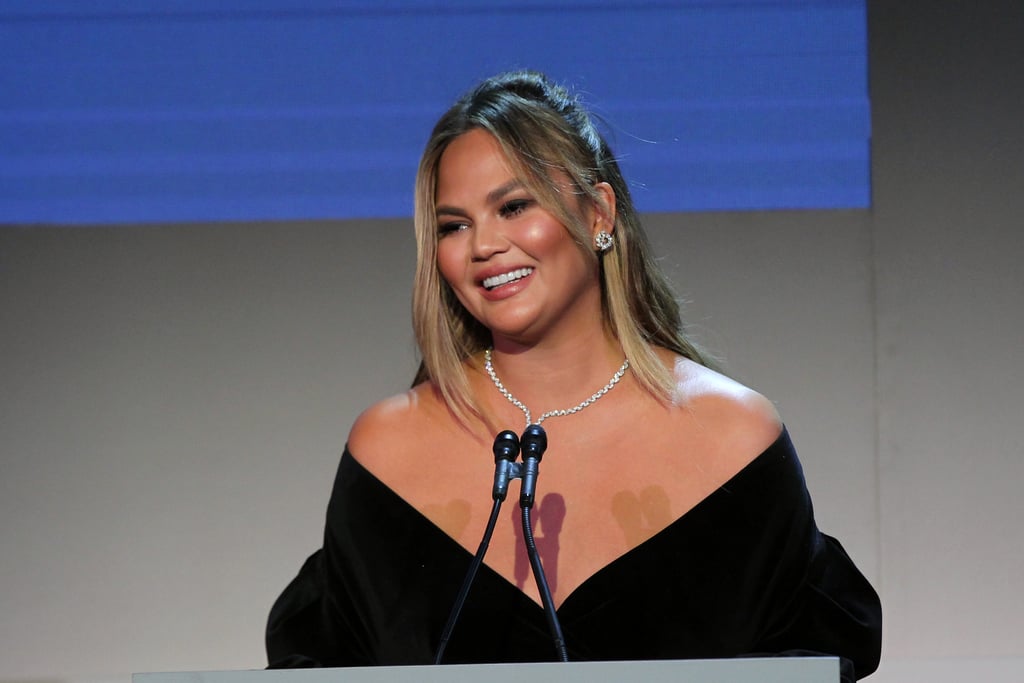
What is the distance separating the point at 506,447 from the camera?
160cm

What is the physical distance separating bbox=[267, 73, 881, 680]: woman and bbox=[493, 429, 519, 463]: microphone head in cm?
40

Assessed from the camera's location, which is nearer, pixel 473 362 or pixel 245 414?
pixel 473 362

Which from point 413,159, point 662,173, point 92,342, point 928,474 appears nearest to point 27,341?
point 92,342

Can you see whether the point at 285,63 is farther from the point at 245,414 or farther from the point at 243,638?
the point at 243,638

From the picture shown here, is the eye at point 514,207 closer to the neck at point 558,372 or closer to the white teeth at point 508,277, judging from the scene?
the white teeth at point 508,277

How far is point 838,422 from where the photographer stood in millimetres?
3361

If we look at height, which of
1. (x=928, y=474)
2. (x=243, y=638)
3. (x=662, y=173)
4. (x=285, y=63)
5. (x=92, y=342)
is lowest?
(x=243, y=638)

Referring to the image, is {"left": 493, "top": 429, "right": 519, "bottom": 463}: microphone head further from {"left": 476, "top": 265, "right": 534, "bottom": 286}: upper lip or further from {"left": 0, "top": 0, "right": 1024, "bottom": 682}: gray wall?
{"left": 0, "top": 0, "right": 1024, "bottom": 682}: gray wall

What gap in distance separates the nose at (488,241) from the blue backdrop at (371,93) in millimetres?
1362

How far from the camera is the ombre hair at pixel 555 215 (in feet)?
6.66

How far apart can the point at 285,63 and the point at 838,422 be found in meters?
1.70

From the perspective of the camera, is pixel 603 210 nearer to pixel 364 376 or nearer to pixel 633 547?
pixel 633 547

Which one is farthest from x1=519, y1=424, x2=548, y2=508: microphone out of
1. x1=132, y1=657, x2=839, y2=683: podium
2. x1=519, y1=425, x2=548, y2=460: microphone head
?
x1=132, y1=657, x2=839, y2=683: podium

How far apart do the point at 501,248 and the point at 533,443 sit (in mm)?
454
